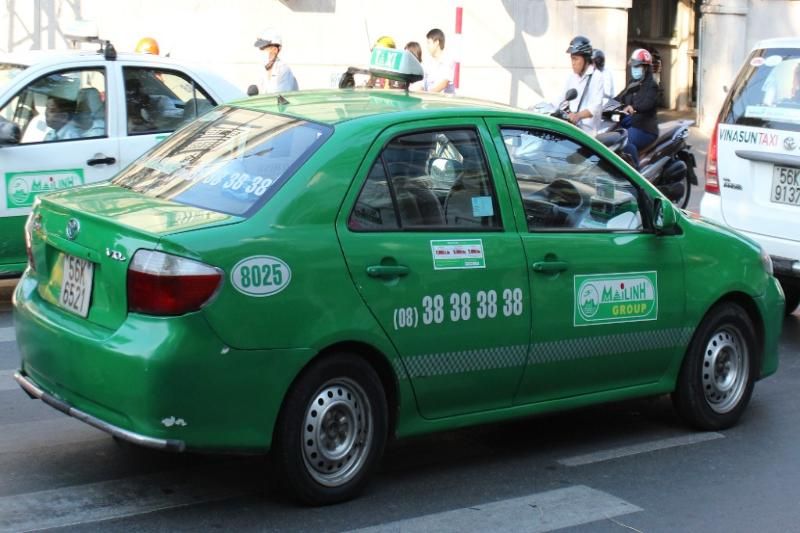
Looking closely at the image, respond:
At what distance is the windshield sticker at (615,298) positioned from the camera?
599cm

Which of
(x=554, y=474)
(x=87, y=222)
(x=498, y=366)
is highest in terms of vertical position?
(x=87, y=222)

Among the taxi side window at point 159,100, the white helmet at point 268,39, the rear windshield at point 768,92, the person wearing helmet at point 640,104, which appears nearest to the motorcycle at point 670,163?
the person wearing helmet at point 640,104

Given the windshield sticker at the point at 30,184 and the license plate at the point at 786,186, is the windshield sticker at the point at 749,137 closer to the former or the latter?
the license plate at the point at 786,186

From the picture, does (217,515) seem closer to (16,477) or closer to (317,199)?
(16,477)

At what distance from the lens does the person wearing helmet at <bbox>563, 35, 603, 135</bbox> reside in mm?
12836

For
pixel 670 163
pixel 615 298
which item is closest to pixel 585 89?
pixel 670 163

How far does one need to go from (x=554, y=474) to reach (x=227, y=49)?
42.9 ft

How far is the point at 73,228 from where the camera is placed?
17.3ft

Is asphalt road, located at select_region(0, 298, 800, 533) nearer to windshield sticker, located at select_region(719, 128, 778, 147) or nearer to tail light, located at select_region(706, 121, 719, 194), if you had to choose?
windshield sticker, located at select_region(719, 128, 778, 147)

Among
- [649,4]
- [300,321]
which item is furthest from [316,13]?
[300,321]

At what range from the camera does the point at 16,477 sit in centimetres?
557

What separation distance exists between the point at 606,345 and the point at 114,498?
92.6 inches

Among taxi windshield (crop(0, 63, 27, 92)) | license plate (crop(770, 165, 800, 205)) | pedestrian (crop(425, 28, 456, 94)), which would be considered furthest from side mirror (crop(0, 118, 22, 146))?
pedestrian (crop(425, 28, 456, 94))

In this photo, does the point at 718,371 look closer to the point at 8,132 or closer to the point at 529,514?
the point at 529,514
